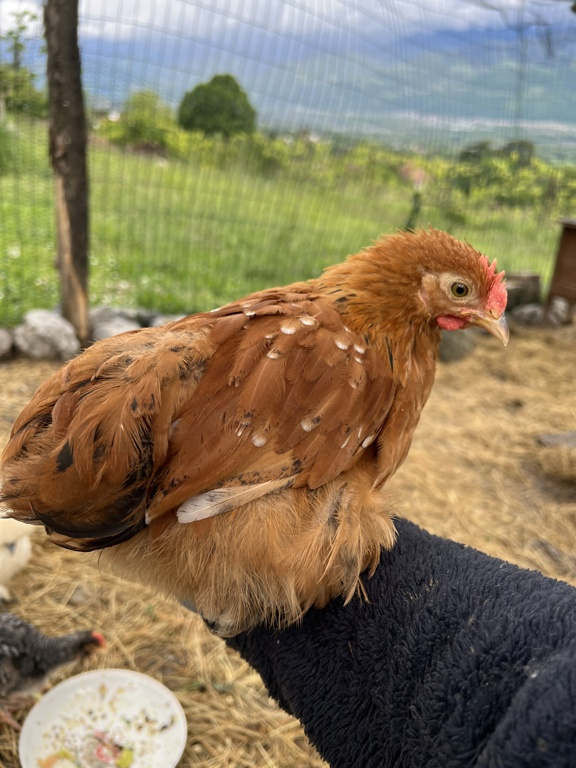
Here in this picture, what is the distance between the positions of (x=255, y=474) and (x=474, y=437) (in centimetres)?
289

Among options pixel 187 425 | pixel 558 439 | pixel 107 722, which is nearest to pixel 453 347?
pixel 558 439

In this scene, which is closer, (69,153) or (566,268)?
(69,153)

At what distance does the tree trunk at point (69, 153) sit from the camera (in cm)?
291

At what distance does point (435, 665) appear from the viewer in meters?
1.02

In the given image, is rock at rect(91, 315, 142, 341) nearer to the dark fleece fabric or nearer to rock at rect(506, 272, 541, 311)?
the dark fleece fabric

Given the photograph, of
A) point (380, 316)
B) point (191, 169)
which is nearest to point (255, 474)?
point (380, 316)

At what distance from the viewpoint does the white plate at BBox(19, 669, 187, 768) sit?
156cm

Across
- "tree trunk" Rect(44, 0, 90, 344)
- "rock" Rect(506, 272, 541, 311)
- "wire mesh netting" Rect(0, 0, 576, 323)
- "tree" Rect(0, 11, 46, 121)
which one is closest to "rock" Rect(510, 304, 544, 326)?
"rock" Rect(506, 272, 541, 311)

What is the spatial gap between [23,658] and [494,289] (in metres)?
1.70

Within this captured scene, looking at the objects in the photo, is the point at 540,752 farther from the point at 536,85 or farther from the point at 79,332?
the point at 536,85

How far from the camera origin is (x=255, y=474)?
3.51 feet

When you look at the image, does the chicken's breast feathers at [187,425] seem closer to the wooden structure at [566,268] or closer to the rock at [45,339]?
the rock at [45,339]

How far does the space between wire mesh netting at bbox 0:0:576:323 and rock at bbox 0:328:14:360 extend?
34 cm

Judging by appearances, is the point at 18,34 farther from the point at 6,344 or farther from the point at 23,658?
the point at 23,658
